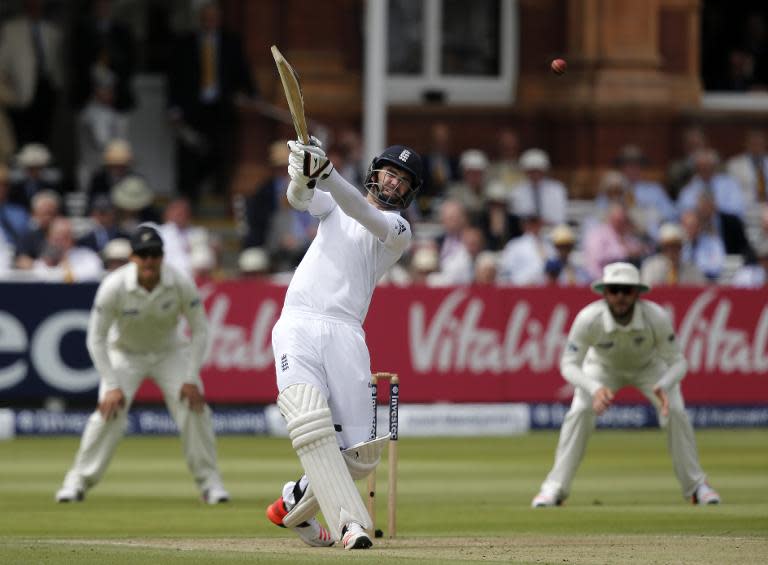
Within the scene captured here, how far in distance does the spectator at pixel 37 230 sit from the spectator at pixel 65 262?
68 mm

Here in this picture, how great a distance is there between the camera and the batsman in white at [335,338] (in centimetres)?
909

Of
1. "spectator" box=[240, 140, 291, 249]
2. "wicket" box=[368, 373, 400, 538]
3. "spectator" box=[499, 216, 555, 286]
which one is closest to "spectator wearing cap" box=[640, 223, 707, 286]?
"spectator" box=[499, 216, 555, 286]

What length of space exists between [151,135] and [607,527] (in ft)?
38.0

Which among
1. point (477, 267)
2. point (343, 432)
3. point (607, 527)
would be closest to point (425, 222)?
point (477, 267)

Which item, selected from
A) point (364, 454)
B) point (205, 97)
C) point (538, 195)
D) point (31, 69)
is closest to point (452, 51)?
point (538, 195)

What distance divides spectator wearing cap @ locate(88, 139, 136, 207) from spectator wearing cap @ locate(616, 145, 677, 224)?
5.02 m

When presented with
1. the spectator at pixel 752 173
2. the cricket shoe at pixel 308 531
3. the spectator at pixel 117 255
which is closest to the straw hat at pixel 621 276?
the cricket shoe at pixel 308 531

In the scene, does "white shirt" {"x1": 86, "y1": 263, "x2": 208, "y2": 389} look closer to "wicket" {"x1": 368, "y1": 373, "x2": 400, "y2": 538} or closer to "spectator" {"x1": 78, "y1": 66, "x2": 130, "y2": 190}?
"wicket" {"x1": 368, "y1": 373, "x2": 400, "y2": 538}

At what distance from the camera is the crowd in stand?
59.0ft

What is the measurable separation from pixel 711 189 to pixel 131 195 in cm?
585

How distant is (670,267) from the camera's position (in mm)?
18531

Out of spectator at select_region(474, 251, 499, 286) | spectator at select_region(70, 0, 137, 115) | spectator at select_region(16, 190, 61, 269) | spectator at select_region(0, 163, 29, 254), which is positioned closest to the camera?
spectator at select_region(16, 190, 61, 269)

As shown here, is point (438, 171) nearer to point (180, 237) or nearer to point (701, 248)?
point (701, 248)

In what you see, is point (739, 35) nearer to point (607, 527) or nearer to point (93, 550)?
point (607, 527)
